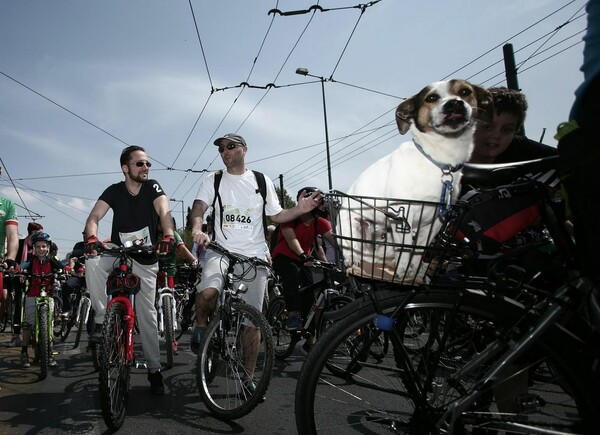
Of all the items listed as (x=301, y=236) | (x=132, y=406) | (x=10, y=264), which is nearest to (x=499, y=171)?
(x=132, y=406)

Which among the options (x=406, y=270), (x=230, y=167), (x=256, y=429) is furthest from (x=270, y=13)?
(x=406, y=270)

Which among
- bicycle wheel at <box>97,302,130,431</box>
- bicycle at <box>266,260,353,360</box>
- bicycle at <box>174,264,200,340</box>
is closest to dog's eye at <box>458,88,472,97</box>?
bicycle wheel at <box>97,302,130,431</box>

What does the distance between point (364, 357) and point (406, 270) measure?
1.45 ft

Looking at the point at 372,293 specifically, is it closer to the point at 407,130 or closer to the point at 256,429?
the point at 407,130

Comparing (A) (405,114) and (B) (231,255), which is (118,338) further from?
(A) (405,114)

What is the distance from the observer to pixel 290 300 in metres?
5.49

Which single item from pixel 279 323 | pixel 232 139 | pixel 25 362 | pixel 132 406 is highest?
pixel 232 139

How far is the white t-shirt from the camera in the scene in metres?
4.03

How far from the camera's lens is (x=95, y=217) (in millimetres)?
3998

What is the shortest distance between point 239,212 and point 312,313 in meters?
1.77

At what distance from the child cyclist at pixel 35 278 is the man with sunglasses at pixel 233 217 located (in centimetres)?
274

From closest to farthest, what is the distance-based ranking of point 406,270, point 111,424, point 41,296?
1. point 406,270
2. point 111,424
3. point 41,296

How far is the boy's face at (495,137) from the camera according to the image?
205 centimetres

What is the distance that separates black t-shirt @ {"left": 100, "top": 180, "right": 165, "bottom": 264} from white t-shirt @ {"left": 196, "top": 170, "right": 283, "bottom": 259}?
0.50 meters
